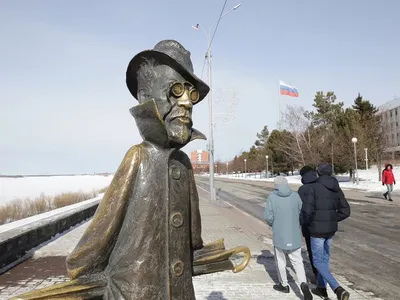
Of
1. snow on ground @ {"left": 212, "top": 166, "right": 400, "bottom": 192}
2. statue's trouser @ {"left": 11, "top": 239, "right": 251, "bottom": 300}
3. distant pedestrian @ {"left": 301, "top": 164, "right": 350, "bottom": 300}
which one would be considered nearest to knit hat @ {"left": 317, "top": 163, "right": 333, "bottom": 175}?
distant pedestrian @ {"left": 301, "top": 164, "right": 350, "bottom": 300}

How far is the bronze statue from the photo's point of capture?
1.81 m

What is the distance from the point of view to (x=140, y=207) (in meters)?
1.92

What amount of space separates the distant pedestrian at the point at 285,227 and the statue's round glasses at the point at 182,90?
3.87m

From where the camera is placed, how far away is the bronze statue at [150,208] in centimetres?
181

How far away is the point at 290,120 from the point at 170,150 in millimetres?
43515

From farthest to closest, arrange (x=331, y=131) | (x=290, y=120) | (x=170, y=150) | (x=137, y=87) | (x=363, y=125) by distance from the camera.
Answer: (x=290, y=120)
(x=331, y=131)
(x=363, y=125)
(x=137, y=87)
(x=170, y=150)

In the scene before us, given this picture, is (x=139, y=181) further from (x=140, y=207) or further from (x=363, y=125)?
(x=363, y=125)

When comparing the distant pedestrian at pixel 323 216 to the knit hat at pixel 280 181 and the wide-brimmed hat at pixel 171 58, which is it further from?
the wide-brimmed hat at pixel 171 58

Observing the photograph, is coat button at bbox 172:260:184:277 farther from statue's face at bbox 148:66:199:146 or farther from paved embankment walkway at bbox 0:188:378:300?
paved embankment walkway at bbox 0:188:378:300

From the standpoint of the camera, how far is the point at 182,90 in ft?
6.54

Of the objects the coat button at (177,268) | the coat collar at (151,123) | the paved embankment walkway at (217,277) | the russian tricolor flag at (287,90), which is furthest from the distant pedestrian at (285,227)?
the russian tricolor flag at (287,90)

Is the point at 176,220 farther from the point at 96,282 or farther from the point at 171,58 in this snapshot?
the point at 171,58

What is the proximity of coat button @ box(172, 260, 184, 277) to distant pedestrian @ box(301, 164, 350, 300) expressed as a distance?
370 cm

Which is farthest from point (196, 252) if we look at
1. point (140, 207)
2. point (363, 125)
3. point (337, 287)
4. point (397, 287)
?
point (363, 125)
